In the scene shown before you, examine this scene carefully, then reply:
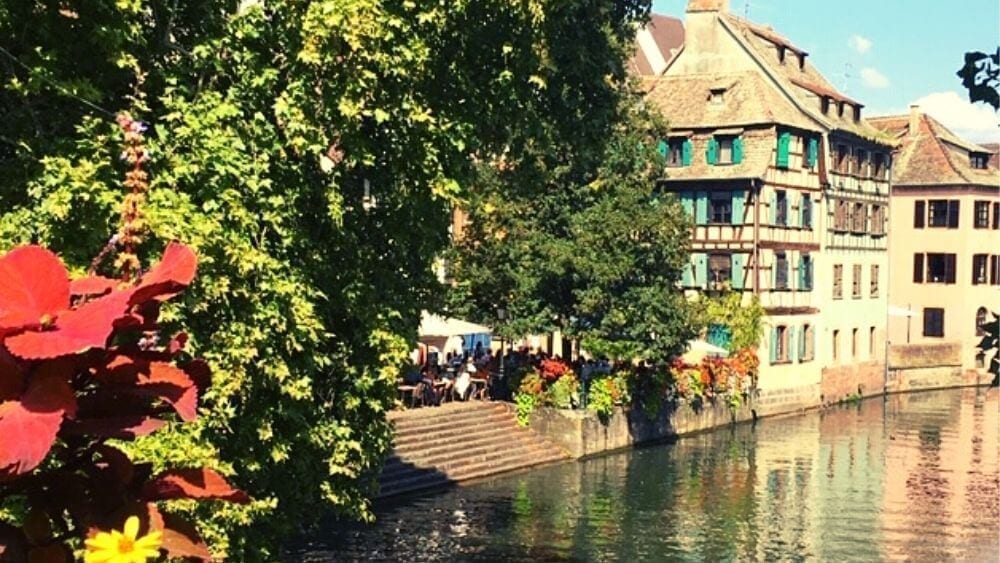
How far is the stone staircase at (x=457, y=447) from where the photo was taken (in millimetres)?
27984

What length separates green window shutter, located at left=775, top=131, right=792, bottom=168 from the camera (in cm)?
4522

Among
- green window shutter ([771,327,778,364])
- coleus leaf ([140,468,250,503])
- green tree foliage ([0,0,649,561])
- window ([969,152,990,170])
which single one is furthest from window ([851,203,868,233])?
coleus leaf ([140,468,250,503])

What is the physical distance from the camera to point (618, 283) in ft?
112

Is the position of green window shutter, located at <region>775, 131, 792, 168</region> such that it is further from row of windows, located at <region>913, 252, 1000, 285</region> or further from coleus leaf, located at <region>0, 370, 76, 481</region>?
coleus leaf, located at <region>0, 370, 76, 481</region>

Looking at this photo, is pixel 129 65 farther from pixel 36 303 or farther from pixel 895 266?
pixel 895 266

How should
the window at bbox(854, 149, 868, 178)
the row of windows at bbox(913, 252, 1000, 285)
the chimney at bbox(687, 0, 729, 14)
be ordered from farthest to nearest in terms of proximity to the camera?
the row of windows at bbox(913, 252, 1000, 285), the window at bbox(854, 149, 868, 178), the chimney at bbox(687, 0, 729, 14)

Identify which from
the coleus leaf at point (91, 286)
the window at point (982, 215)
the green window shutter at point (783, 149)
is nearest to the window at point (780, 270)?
the green window shutter at point (783, 149)

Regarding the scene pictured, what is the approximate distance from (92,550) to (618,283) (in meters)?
32.1

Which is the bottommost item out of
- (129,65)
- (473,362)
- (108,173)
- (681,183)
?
(473,362)

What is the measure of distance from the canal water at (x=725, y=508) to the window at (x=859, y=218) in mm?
14791

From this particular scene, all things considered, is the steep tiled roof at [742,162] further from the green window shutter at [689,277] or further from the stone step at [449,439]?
the stone step at [449,439]

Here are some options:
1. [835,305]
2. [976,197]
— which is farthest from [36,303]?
[976,197]

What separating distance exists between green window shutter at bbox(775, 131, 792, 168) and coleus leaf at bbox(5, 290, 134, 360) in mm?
44447

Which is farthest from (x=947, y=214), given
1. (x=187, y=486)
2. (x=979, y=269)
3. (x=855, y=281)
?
(x=187, y=486)
